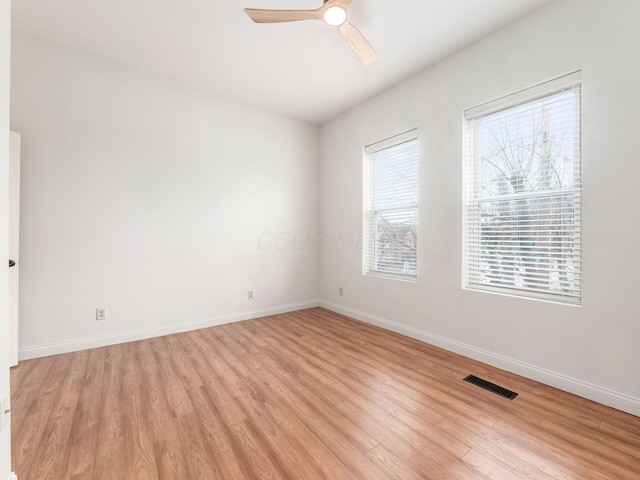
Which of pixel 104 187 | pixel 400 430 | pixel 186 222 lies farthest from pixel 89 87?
pixel 400 430

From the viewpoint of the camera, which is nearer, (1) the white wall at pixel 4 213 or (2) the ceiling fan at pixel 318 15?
(1) the white wall at pixel 4 213

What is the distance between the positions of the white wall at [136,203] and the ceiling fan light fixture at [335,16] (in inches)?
87.4

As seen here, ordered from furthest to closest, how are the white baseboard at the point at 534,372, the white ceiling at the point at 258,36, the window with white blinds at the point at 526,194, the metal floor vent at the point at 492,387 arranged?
the white ceiling at the point at 258,36, the window with white blinds at the point at 526,194, the metal floor vent at the point at 492,387, the white baseboard at the point at 534,372

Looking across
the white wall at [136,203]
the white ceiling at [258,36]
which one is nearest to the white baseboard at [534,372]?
the white wall at [136,203]

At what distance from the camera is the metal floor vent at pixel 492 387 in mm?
2078

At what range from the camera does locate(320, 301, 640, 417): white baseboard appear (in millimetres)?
A: 1904

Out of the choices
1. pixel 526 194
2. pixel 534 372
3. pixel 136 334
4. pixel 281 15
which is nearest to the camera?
pixel 281 15

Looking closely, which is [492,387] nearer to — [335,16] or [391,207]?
[391,207]

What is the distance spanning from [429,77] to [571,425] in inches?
128

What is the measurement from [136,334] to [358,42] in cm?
371

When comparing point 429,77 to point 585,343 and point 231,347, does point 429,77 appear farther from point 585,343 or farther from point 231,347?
point 231,347

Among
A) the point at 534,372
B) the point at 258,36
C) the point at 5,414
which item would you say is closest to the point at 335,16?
the point at 258,36

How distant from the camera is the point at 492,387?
2.19 metres

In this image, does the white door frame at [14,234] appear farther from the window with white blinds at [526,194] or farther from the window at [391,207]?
the window with white blinds at [526,194]
